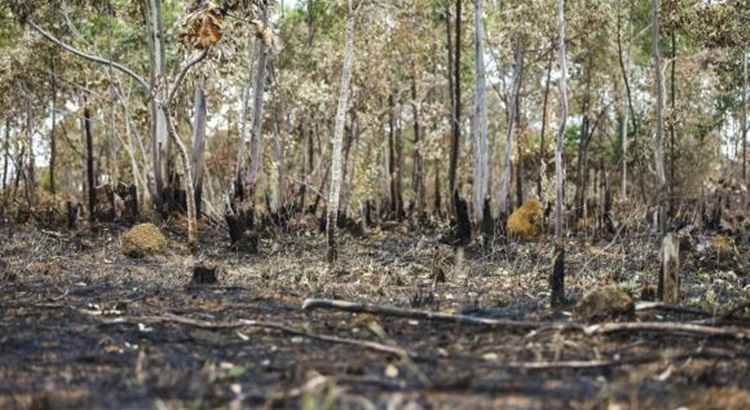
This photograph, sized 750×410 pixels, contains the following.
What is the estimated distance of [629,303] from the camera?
15.3ft

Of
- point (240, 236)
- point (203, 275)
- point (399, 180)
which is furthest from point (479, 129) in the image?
point (203, 275)

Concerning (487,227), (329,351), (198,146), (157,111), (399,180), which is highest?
(157,111)

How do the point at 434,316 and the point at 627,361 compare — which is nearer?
the point at 627,361

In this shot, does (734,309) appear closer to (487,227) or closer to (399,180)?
(487,227)

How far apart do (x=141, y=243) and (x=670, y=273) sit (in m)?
7.24

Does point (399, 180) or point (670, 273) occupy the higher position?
point (399, 180)

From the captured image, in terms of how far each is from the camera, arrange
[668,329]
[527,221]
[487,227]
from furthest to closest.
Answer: [527,221] → [487,227] → [668,329]

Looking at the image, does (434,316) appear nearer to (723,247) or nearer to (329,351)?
(329,351)

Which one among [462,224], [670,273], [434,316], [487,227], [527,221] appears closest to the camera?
[434,316]

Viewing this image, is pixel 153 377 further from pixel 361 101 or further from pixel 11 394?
pixel 361 101

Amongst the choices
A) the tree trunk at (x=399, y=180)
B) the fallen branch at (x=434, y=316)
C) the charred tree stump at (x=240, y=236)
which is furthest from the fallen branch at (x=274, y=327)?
the tree trunk at (x=399, y=180)

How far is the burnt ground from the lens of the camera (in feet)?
9.87

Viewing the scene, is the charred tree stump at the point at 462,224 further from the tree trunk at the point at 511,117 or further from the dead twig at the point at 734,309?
the dead twig at the point at 734,309

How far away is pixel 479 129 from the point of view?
1759cm
